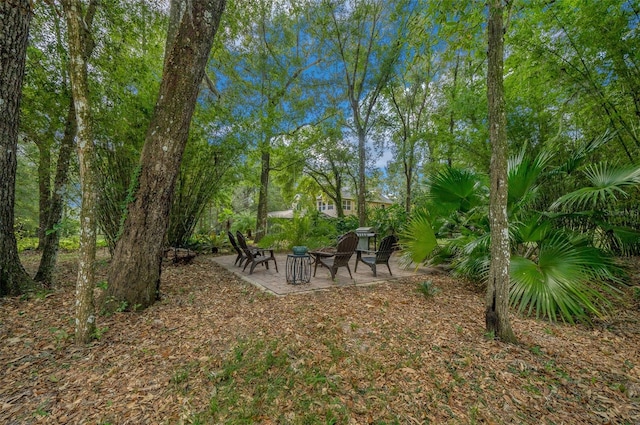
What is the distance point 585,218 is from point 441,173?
7.01ft

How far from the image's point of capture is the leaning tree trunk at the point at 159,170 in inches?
127

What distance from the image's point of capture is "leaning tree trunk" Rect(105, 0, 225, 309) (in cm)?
322

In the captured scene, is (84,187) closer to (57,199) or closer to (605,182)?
(57,199)

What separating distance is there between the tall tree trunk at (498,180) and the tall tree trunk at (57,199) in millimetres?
5906

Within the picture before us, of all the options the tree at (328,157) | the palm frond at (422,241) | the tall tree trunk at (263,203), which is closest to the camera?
the palm frond at (422,241)

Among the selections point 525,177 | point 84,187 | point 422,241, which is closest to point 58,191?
point 84,187

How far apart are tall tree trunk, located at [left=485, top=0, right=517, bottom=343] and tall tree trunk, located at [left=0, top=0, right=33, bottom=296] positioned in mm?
5339

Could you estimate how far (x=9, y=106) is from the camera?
3035 millimetres

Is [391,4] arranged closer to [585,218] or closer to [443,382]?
[585,218]

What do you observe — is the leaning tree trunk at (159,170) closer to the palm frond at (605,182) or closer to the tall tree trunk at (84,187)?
the tall tree trunk at (84,187)

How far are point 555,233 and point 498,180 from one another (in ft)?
6.07

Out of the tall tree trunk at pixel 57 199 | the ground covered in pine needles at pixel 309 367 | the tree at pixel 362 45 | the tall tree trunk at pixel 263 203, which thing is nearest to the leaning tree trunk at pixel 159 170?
the ground covered in pine needles at pixel 309 367

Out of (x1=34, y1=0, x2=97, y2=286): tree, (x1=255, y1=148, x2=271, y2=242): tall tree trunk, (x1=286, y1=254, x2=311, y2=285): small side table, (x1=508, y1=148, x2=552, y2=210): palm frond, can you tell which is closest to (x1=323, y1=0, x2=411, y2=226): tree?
(x1=255, y1=148, x2=271, y2=242): tall tree trunk

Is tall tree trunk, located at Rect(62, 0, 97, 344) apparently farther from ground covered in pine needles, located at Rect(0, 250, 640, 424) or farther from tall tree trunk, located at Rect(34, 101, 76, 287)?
tall tree trunk, located at Rect(34, 101, 76, 287)
